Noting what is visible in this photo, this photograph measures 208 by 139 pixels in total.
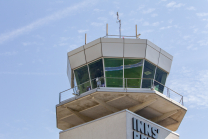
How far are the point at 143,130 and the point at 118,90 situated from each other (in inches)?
125

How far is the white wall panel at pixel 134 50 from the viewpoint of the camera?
26.3 meters

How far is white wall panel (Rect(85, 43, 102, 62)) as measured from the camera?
26422 mm

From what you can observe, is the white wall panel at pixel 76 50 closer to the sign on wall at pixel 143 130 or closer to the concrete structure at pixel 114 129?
the concrete structure at pixel 114 129

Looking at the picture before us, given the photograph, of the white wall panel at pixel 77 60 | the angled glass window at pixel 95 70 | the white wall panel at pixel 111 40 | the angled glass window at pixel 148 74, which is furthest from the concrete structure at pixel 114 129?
the white wall panel at pixel 111 40

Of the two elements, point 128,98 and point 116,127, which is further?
point 128,98

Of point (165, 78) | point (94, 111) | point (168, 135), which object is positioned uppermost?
point (165, 78)

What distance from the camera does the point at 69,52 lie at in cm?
2806

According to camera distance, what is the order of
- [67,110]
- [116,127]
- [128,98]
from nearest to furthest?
[116,127] → [128,98] → [67,110]

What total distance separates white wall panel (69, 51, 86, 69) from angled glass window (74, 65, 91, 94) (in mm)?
386

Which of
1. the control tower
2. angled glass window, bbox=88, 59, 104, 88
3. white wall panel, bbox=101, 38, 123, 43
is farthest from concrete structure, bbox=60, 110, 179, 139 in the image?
white wall panel, bbox=101, 38, 123, 43

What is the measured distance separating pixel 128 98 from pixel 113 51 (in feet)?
11.8

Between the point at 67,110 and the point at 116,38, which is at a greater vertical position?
the point at 116,38

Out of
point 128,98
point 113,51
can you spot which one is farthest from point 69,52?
point 128,98

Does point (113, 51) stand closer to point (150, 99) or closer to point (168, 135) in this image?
point (150, 99)
